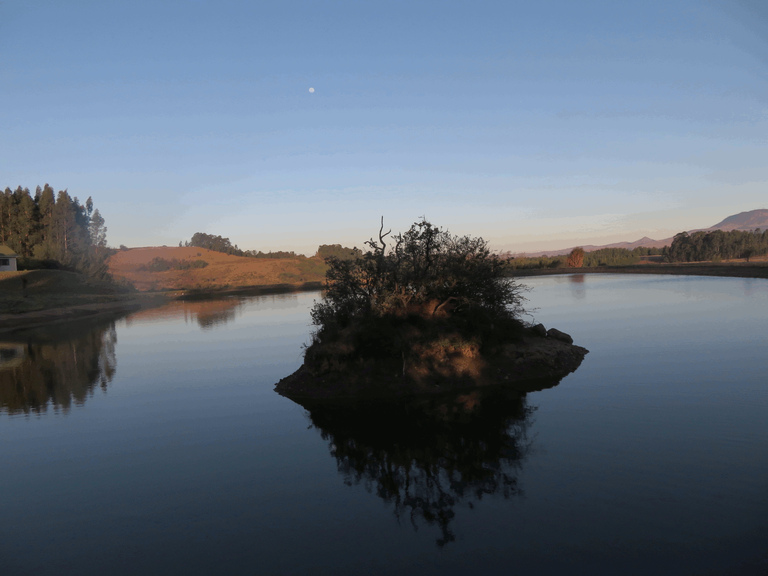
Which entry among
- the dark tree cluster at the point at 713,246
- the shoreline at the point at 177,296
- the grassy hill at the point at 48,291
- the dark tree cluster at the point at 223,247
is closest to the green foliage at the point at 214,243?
the dark tree cluster at the point at 223,247

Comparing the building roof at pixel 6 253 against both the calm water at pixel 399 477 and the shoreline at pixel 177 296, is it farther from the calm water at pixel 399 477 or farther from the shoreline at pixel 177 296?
the calm water at pixel 399 477

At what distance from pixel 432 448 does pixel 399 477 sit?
1.77 m

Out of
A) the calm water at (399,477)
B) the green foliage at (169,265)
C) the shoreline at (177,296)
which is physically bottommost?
the calm water at (399,477)

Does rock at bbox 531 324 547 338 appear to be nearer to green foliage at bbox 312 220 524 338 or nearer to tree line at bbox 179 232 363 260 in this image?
green foliage at bbox 312 220 524 338

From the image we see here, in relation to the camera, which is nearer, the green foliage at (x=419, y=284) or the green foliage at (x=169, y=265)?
the green foliage at (x=419, y=284)

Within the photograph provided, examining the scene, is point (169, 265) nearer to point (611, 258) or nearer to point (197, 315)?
point (197, 315)

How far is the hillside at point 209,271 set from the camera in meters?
101

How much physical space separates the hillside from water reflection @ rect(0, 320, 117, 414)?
59616 mm

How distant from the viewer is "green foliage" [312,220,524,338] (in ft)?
67.4

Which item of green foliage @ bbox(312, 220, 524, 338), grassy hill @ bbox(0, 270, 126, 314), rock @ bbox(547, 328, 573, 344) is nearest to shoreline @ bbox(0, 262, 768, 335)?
grassy hill @ bbox(0, 270, 126, 314)

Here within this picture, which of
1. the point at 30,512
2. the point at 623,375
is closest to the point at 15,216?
the point at 30,512

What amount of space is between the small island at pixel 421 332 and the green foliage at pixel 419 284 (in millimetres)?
47

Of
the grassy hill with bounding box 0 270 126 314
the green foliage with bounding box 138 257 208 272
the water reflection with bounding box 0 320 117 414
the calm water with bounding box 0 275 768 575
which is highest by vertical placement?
the green foliage with bounding box 138 257 208 272

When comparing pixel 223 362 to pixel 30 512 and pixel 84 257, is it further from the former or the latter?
pixel 84 257
